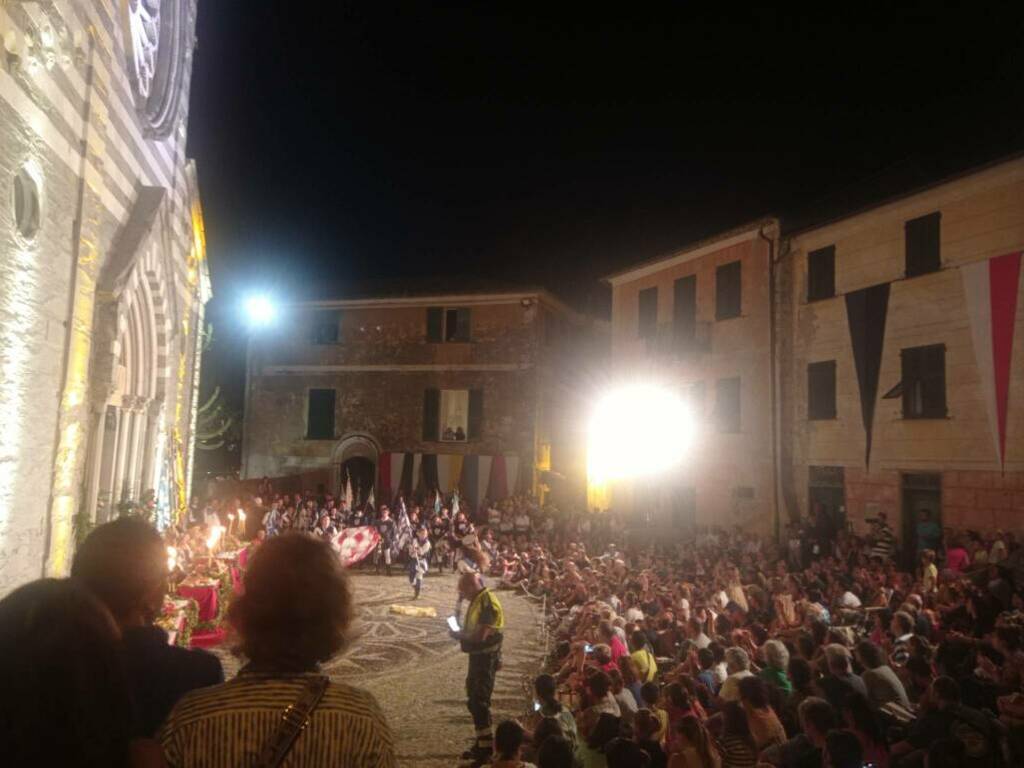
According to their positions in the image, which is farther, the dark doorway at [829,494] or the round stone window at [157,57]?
the dark doorway at [829,494]

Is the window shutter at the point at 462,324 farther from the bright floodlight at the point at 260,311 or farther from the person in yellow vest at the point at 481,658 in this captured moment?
the person in yellow vest at the point at 481,658

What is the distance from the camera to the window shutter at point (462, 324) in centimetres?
3247

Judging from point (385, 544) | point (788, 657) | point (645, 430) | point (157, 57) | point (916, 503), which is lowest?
point (385, 544)

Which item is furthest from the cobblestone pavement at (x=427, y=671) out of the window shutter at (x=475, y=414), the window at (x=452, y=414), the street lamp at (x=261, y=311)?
the street lamp at (x=261, y=311)

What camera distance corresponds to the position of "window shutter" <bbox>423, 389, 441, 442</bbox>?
31.9 m

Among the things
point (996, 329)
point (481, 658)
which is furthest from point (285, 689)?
point (996, 329)

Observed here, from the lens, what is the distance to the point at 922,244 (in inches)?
702

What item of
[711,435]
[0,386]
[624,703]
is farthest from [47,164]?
[711,435]

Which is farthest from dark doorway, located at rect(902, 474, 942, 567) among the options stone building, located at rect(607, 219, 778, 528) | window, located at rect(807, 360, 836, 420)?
stone building, located at rect(607, 219, 778, 528)

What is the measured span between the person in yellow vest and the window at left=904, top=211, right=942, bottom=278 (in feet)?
46.2

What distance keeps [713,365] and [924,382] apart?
7.11 m

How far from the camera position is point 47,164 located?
925cm

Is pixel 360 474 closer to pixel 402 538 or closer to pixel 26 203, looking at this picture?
pixel 402 538

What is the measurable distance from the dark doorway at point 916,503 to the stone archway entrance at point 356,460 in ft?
66.7
